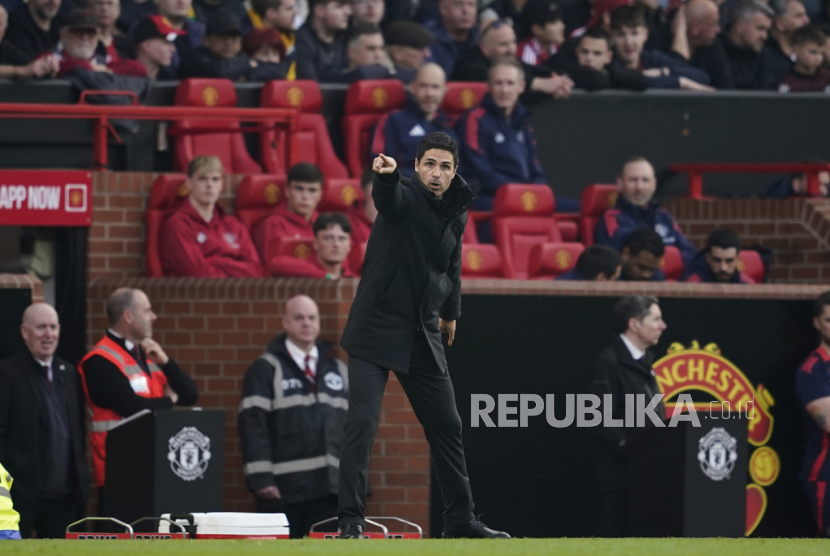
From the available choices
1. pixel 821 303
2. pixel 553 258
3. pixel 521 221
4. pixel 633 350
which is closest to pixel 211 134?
pixel 521 221

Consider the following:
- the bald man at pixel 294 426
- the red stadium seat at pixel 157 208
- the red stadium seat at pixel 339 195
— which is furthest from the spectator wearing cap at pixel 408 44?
the bald man at pixel 294 426

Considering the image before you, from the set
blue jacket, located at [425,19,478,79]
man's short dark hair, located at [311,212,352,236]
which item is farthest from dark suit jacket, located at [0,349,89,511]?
blue jacket, located at [425,19,478,79]

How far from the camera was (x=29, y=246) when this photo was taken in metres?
10.4

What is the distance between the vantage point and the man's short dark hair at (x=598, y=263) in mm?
10234

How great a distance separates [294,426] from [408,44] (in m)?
4.60

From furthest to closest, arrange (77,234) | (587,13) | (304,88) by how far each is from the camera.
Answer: (587,13) < (304,88) < (77,234)

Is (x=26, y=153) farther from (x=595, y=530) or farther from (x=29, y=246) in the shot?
(x=595, y=530)

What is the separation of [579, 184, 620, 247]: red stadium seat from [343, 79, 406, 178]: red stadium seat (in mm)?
1659

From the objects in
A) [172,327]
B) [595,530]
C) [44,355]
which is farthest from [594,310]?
[44,355]

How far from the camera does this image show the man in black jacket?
29.7 ft

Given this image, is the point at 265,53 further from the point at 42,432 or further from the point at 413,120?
the point at 42,432

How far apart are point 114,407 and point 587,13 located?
289 inches

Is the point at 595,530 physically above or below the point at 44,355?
below

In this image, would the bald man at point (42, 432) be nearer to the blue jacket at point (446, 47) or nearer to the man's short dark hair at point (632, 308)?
the man's short dark hair at point (632, 308)
